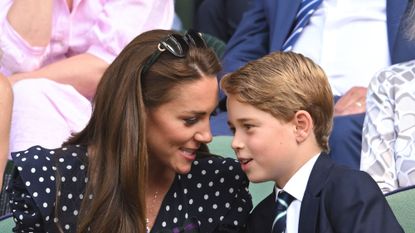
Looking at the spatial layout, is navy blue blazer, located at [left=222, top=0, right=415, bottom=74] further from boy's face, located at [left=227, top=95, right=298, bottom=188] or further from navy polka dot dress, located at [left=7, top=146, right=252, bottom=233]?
boy's face, located at [left=227, top=95, right=298, bottom=188]

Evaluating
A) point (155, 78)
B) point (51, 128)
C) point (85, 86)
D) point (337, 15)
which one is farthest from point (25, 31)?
point (337, 15)

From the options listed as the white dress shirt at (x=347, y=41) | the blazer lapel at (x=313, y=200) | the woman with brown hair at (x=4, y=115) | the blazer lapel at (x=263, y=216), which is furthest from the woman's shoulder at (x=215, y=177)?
the white dress shirt at (x=347, y=41)

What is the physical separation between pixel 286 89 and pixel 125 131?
0.44 m

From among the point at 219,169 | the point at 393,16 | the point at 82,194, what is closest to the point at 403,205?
the point at 219,169

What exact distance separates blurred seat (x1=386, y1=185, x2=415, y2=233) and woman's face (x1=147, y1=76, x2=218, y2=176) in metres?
0.52

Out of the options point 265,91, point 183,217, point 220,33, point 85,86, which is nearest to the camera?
point 265,91

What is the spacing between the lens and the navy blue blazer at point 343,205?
2.36m

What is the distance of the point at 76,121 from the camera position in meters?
3.26

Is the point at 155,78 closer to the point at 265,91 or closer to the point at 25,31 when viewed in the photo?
the point at 265,91

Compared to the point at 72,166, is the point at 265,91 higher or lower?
higher

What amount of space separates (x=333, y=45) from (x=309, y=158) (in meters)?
1.45

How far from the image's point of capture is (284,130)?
8.43 ft

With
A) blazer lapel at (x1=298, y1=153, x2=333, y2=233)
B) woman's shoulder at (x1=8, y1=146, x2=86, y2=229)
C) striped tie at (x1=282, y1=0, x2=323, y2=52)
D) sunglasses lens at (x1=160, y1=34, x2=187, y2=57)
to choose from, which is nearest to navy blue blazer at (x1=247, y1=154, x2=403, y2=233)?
blazer lapel at (x1=298, y1=153, x2=333, y2=233)

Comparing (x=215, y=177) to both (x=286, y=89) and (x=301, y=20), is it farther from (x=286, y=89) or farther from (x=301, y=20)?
(x=301, y=20)
